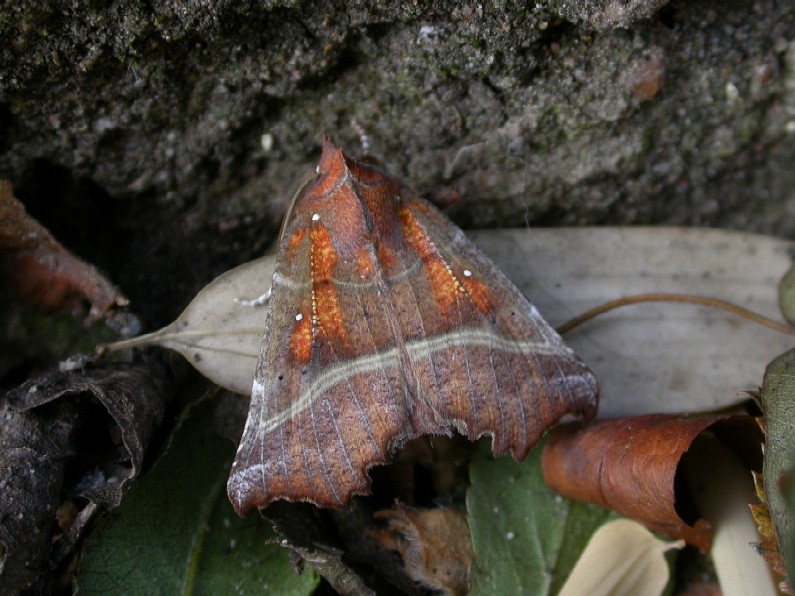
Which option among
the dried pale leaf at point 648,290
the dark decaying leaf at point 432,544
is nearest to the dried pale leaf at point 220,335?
the dried pale leaf at point 648,290

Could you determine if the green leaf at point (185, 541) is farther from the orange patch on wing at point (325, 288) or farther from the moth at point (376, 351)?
the orange patch on wing at point (325, 288)

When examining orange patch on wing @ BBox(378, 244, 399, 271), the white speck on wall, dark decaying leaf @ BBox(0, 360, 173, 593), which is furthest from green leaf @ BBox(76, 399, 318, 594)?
the white speck on wall

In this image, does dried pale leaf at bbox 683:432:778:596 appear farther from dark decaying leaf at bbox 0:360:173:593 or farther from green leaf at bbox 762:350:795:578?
dark decaying leaf at bbox 0:360:173:593

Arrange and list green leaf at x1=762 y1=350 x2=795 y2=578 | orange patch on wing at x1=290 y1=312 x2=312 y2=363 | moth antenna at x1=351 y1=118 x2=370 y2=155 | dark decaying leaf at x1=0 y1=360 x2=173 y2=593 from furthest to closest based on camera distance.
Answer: moth antenna at x1=351 y1=118 x2=370 y2=155
orange patch on wing at x1=290 y1=312 x2=312 y2=363
dark decaying leaf at x1=0 y1=360 x2=173 y2=593
green leaf at x1=762 y1=350 x2=795 y2=578

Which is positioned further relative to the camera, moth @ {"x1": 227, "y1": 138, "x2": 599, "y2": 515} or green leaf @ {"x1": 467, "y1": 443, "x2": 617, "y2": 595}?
green leaf @ {"x1": 467, "y1": 443, "x2": 617, "y2": 595}

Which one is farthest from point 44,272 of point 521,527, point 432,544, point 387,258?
point 521,527
